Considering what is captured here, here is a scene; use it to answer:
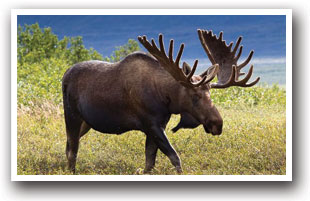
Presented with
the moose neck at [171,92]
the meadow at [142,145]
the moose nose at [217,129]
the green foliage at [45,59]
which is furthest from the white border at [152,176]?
the green foliage at [45,59]

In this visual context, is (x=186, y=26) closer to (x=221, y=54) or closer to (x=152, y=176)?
(x=221, y=54)

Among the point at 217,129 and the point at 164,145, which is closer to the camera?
the point at 217,129

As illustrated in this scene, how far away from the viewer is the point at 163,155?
28.5 feet

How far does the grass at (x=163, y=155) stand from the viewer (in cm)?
815

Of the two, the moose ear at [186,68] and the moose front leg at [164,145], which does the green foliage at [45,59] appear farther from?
the moose ear at [186,68]

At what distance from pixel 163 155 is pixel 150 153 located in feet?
2.36

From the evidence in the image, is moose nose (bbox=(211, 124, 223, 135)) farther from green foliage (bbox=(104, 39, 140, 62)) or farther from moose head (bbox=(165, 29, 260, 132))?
green foliage (bbox=(104, 39, 140, 62))

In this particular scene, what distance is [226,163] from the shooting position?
8.23 m

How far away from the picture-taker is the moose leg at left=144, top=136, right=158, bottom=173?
7.94 m

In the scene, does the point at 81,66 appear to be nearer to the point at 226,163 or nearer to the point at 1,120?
the point at 1,120

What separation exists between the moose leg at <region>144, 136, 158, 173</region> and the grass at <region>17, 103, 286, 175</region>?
0.34 feet

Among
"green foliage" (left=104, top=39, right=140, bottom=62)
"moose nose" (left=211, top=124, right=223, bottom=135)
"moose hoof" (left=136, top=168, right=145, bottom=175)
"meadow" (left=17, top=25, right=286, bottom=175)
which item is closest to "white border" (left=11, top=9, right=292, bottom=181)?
"meadow" (left=17, top=25, right=286, bottom=175)

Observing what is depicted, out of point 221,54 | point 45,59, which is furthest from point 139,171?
point 45,59
